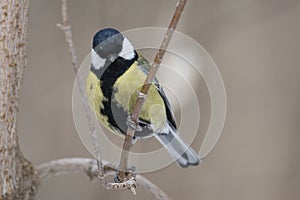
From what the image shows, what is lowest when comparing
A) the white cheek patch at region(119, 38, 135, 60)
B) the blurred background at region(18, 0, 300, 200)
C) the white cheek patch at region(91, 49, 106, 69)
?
the blurred background at region(18, 0, 300, 200)

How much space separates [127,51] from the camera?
678 mm

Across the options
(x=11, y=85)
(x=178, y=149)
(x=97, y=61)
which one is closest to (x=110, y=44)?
(x=97, y=61)

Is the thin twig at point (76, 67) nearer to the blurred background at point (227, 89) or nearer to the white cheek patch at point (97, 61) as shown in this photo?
the white cheek patch at point (97, 61)

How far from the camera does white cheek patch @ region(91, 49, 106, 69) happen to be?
0.65 metres

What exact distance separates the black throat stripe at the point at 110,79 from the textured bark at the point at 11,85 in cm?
10

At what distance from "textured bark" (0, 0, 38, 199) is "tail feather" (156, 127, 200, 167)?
21cm

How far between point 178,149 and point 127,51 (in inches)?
8.9

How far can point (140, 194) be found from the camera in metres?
Result: 1.53

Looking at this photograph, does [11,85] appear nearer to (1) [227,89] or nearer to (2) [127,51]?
(2) [127,51]

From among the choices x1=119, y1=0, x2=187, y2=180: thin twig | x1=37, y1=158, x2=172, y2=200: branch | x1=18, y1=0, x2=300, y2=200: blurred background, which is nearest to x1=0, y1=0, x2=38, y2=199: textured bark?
x1=37, y1=158, x2=172, y2=200: branch

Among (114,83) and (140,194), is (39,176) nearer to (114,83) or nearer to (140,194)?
(114,83)

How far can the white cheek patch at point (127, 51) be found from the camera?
0.65 metres

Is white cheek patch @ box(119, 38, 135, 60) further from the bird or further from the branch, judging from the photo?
the branch

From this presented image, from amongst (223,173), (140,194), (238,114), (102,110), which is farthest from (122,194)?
(102,110)
